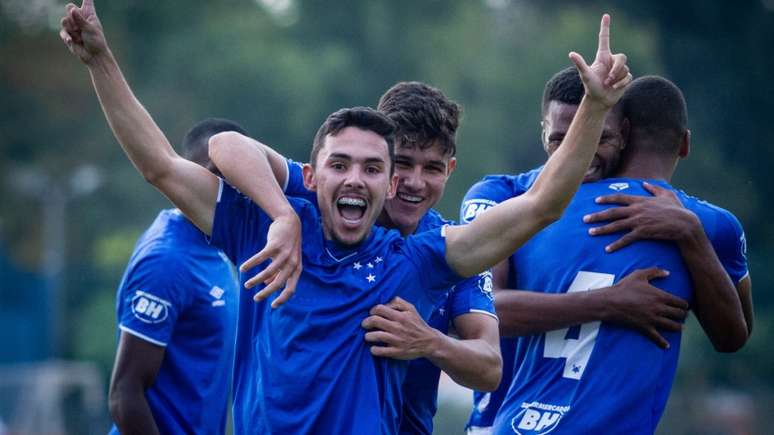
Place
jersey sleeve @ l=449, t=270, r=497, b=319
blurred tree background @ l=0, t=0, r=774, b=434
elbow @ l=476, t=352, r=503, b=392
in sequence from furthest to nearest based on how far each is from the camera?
1. blurred tree background @ l=0, t=0, r=774, b=434
2. jersey sleeve @ l=449, t=270, r=497, b=319
3. elbow @ l=476, t=352, r=503, b=392

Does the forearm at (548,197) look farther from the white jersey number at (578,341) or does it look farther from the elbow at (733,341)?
the elbow at (733,341)

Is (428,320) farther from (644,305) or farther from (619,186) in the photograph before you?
(619,186)

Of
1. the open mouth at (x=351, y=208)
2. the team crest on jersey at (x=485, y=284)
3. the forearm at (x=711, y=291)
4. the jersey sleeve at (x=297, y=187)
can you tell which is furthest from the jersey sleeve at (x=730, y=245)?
the jersey sleeve at (x=297, y=187)

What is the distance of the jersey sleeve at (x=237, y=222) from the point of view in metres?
4.51

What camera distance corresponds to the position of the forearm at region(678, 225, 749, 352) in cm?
504

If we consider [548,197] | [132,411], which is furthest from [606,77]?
[132,411]

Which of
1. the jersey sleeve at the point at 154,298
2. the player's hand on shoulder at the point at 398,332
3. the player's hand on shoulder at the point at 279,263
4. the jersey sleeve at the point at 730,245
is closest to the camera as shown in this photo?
the player's hand on shoulder at the point at 279,263

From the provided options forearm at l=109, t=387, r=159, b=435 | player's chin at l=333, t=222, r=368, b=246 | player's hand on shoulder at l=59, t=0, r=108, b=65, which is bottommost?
forearm at l=109, t=387, r=159, b=435

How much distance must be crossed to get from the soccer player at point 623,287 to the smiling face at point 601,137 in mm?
65

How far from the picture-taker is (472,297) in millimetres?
4898

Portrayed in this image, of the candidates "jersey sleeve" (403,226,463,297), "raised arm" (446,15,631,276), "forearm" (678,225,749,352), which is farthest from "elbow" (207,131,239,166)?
"forearm" (678,225,749,352)

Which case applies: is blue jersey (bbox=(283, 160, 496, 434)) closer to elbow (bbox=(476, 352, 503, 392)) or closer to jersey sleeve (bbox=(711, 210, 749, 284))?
elbow (bbox=(476, 352, 503, 392))

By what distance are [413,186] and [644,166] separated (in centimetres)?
110

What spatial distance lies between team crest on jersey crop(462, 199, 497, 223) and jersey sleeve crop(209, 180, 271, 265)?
1.23 m
